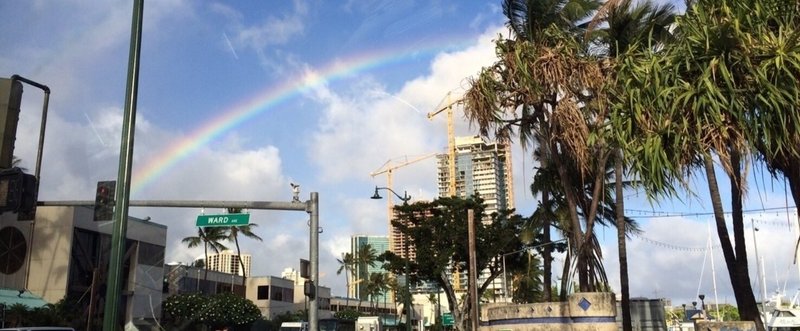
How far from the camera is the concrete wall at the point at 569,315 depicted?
18844 millimetres

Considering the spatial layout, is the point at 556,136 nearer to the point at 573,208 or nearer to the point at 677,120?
the point at 573,208

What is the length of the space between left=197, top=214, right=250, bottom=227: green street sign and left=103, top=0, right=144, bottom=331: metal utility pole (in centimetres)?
811

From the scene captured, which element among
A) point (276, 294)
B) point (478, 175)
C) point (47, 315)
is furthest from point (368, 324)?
point (478, 175)

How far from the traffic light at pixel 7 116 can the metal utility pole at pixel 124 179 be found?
10.7 ft

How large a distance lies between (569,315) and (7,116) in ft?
53.1

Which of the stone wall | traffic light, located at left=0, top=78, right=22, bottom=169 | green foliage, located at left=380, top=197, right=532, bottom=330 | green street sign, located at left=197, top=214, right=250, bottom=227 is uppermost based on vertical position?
green foliage, located at left=380, top=197, right=532, bottom=330

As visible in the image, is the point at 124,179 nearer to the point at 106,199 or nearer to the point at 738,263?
the point at 106,199

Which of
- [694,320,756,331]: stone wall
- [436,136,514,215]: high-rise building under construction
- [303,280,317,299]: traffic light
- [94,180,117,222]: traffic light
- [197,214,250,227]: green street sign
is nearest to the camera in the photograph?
[94,180,117,222]: traffic light

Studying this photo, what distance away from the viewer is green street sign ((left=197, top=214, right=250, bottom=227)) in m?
18.7

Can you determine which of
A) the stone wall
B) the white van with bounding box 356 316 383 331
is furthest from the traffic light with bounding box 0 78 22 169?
the white van with bounding box 356 316 383 331

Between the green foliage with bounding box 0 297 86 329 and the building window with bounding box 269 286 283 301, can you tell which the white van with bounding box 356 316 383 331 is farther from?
the building window with bounding box 269 286 283 301

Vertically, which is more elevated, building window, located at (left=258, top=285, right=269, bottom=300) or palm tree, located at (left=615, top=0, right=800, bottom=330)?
palm tree, located at (left=615, top=0, right=800, bottom=330)

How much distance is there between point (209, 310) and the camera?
51938 millimetres

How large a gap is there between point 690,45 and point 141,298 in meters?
40.3
